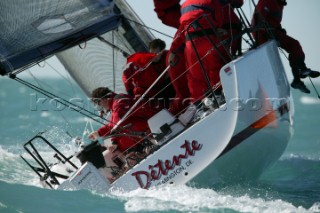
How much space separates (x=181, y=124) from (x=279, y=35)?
1.47 meters

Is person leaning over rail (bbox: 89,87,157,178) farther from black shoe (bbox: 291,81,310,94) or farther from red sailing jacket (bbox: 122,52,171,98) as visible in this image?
black shoe (bbox: 291,81,310,94)

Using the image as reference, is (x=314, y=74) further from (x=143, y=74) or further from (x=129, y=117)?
(x=129, y=117)

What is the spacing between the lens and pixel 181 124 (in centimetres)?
776

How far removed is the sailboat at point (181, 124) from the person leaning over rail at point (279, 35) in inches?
9.6

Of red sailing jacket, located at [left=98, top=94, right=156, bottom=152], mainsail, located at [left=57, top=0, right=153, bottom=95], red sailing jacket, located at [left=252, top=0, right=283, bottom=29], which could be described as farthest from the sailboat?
mainsail, located at [left=57, top=0, right=153, bottom=95]

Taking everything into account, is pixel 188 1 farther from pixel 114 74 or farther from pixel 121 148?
pixel 114 74

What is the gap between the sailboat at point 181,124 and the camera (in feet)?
23.7

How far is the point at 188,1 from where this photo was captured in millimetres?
7852

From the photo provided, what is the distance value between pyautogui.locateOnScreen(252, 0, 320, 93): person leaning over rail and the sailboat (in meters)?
0.24

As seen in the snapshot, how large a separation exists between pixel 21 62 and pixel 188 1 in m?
1.83

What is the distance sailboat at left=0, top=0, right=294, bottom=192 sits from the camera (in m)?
7.23

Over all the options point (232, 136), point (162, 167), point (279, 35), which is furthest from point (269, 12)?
point (162, 167)

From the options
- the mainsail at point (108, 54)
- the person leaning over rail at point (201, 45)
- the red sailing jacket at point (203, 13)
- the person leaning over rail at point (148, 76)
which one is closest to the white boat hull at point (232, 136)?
the person leaning over rail at point (201, 45)

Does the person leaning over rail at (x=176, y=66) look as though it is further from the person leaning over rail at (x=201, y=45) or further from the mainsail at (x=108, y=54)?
the mainsail at (x=108, y=54)
